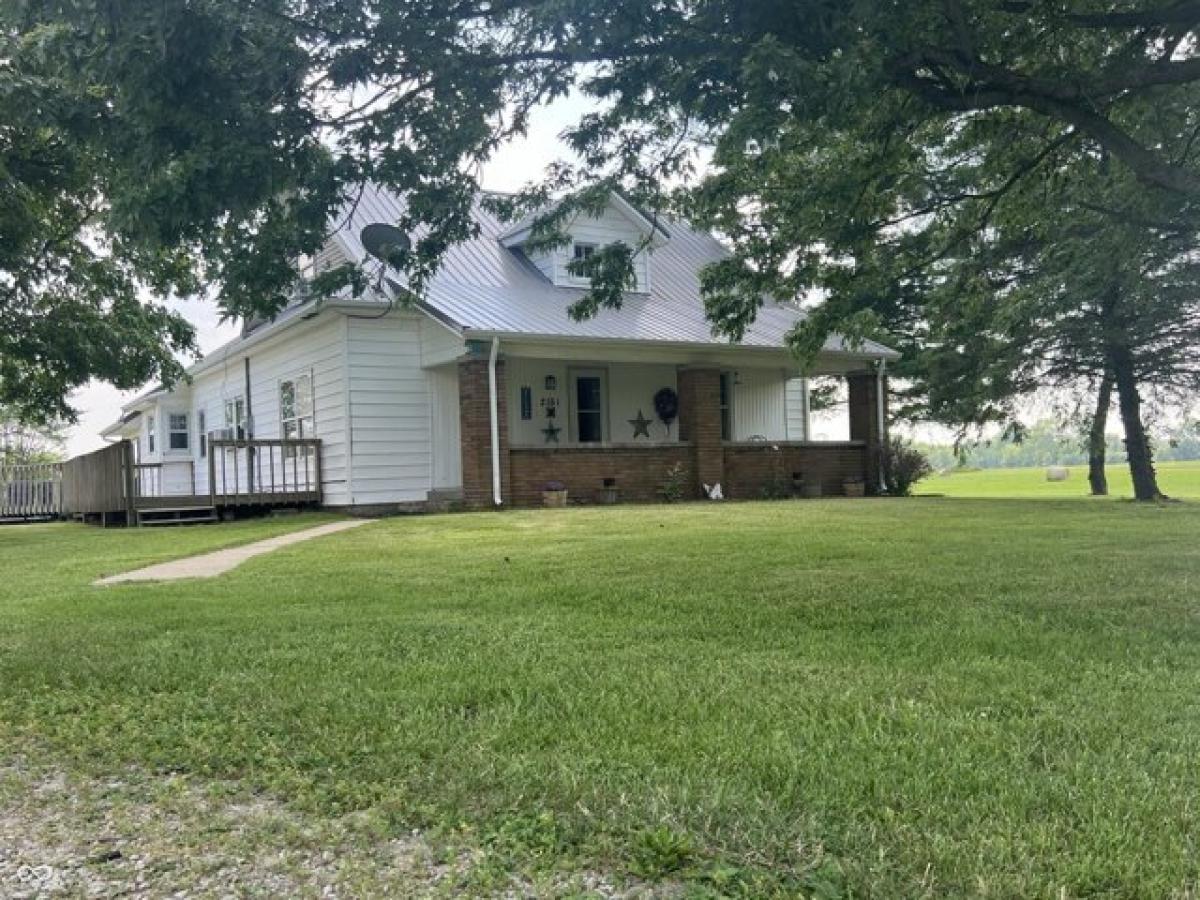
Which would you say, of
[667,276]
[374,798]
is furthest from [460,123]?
[667,276]

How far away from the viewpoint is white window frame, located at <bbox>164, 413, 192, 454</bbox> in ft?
80.9

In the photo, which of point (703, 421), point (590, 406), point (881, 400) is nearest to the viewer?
point (703, 421)

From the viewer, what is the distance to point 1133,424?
1972 centimetres

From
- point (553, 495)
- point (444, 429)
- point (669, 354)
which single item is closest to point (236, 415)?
point (444, 429)

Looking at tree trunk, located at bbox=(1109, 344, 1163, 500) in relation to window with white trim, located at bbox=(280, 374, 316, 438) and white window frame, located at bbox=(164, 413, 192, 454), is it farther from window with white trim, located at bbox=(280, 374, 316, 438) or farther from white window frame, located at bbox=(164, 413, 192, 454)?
white window frame, located at bbox=(164, 413, 192, 454)

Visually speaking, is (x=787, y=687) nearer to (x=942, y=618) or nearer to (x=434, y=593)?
(x=942, y=618)

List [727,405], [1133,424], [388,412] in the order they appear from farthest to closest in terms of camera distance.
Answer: [727,405] < [1133,424] < [388,412]

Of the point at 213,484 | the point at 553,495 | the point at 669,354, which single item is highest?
the point at 669,354

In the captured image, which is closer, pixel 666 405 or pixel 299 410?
pixel 299 410

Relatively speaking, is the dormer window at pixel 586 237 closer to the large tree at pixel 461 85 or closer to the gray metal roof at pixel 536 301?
the gray metal roof at pixel 536 301

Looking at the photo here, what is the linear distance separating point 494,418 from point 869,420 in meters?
9.01

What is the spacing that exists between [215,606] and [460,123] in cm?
342

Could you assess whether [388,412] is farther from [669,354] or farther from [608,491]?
[669,354]

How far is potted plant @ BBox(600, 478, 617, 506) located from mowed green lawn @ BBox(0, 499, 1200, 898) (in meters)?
9.35
